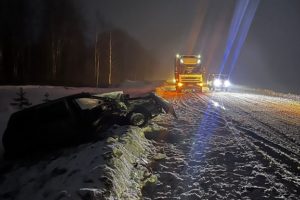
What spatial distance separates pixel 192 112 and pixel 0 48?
4493 cm

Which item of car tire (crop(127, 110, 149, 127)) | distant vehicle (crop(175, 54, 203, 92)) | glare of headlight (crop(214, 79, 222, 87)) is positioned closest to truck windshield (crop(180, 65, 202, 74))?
distant vehicle (crop(175, 54, 203, 92))

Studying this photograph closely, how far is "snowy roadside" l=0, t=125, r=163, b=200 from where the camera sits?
5.27 metres

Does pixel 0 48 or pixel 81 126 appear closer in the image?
pixel 81 126

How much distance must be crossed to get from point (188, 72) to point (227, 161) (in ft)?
74.8

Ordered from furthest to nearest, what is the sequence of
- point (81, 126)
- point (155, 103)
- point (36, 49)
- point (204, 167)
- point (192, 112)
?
point (36, 49) → point (192, 112) → point (155, 103) → point (81, 126) → point (204, 167)

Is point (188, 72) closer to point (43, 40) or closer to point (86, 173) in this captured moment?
point (86, 173)

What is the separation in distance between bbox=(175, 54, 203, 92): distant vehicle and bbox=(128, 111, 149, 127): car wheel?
18.7 metres

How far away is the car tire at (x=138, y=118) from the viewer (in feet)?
32.4

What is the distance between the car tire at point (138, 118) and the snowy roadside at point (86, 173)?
63.4 inches

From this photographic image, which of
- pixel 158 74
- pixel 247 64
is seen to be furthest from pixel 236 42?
pixel 158 74

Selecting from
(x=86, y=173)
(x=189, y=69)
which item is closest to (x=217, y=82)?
(x=189, y=69)

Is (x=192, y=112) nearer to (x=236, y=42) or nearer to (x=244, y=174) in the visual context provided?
(x=244, y=174)

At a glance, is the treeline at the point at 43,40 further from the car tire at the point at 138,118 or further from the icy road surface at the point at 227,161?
the icy road surface at the point at 227,161

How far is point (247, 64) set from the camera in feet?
374
